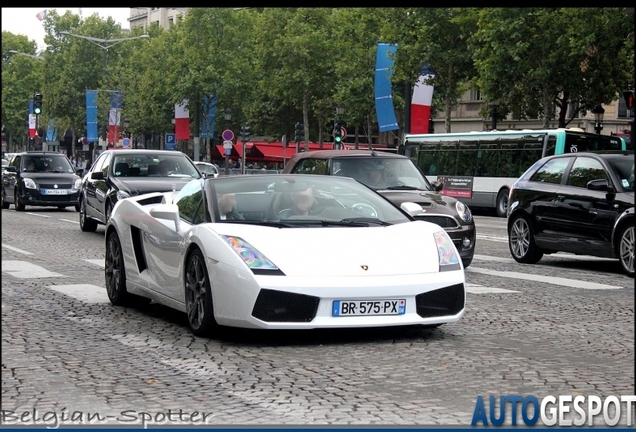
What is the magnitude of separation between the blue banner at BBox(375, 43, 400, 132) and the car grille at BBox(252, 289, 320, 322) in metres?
40.9

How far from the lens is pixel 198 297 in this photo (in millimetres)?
8891

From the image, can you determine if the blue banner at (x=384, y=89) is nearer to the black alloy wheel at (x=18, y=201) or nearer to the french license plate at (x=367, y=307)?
the black alloy wheel at (x=18, y=201)

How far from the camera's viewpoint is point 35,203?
3316 cm

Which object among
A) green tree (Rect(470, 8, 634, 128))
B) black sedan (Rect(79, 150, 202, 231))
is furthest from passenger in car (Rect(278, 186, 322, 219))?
green tree (Rect(470, 8, 634, 128))

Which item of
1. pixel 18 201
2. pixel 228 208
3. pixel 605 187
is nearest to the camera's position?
pixel 228 208

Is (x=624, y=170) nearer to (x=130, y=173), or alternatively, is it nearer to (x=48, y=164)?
(x=130, y=173)

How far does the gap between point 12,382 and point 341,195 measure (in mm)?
3480

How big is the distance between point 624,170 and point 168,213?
7.52 metres

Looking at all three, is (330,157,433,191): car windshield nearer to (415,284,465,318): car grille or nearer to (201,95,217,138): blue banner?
(415,284,465,318): car grille

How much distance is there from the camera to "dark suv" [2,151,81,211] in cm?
3322

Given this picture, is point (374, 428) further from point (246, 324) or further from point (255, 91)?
point (255, 91)

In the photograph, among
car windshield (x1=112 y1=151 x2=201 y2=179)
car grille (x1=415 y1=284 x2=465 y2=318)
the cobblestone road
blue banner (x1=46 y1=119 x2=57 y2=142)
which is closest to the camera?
the cobblestone road

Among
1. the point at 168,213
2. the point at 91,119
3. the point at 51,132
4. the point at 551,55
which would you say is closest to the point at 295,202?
the point at 168,213

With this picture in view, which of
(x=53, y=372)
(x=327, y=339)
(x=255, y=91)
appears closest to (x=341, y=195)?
(x=327, y=339)
